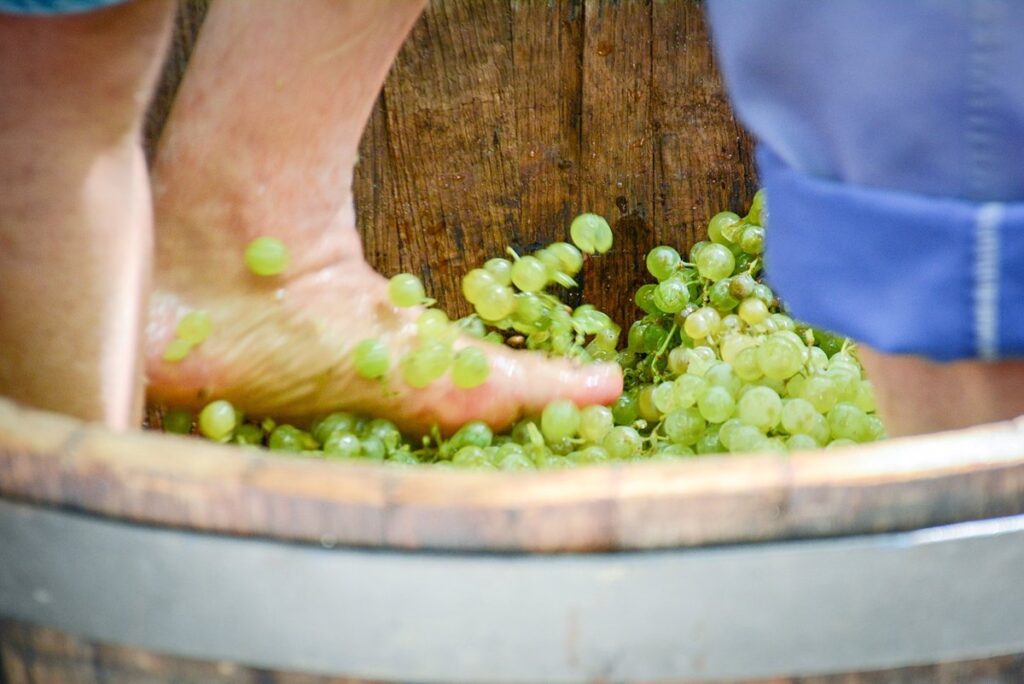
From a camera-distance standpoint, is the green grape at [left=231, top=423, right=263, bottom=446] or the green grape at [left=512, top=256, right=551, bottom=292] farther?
the green grape at [left=512, top=256, right=551, bottom=292]

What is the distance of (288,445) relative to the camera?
97cm

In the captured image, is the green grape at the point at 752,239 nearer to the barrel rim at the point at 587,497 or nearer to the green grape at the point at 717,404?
the green grape at the point at 717,404

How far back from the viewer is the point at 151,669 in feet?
1.61

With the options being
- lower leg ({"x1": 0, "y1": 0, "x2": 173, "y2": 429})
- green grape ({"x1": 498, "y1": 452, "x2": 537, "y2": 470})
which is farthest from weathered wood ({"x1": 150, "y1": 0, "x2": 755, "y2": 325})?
lower leg ({"x1": 0, "y1": 0, "x2": 173, "y2": 429})

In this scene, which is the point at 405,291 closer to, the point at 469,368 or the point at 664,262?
the point at 469,368

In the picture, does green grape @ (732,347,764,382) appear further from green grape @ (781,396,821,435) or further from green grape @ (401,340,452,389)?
green grape @ (401,340,452,389)

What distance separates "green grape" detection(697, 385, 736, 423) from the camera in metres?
0.91

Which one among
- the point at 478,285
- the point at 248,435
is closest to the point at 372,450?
the point at 248,435

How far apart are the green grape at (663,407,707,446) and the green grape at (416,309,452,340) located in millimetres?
227

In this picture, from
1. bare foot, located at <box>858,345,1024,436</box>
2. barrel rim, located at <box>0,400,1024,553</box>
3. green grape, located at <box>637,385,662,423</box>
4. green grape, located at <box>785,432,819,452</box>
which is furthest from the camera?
green grape, located at <box>637,385,662,423</box>

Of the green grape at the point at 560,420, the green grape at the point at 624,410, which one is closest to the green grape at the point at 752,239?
the green grape at the point at 624,410

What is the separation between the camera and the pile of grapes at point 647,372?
907 millimetres

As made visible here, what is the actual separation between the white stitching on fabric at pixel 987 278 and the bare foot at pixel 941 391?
0.10 ft

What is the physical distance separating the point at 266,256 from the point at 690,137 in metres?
0.56
